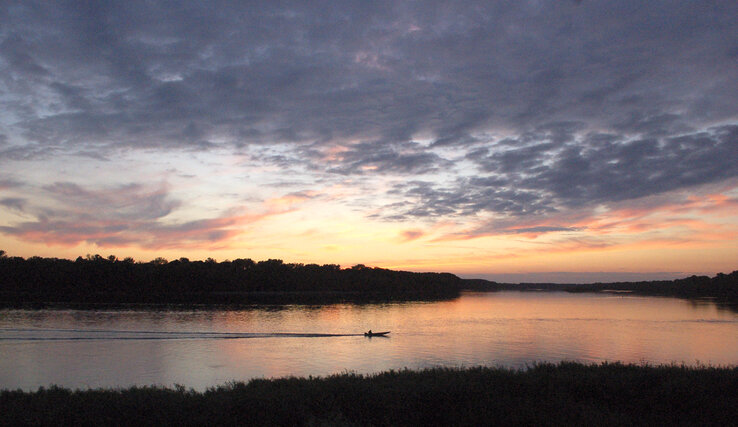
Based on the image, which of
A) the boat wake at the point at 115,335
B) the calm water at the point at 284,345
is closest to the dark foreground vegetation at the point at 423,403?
the calm water at the point at 284,345

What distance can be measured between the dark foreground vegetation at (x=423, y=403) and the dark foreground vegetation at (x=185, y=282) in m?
73.3

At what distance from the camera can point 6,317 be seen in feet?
171

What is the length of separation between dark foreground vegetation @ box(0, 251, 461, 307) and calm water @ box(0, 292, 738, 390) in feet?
109

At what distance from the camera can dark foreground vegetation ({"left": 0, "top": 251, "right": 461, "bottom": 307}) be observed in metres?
98.7

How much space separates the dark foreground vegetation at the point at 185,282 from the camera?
98.7 metres

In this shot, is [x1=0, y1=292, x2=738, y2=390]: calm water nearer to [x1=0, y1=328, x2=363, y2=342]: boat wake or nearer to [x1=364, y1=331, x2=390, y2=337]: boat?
[x1=0, y1=328, x2=363, y2=342]: boat wake

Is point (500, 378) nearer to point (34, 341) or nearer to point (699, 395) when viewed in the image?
point (699, 395)

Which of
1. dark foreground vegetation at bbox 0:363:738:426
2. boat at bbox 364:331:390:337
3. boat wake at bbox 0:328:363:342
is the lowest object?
boat at bbox 364:331:390:337

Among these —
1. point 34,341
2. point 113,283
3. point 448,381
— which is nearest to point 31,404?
point 448,381

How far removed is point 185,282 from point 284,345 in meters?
95.4

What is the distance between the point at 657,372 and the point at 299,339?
99.0 feet

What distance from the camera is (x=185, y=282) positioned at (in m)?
126

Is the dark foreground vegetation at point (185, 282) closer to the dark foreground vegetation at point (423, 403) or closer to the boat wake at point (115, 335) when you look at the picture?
the boat wake at point (115, 335)

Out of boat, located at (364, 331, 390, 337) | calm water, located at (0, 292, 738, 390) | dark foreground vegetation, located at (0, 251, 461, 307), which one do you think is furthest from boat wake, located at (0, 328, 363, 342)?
dark foreground vegetation, located at (0, 251, 461, 307)
